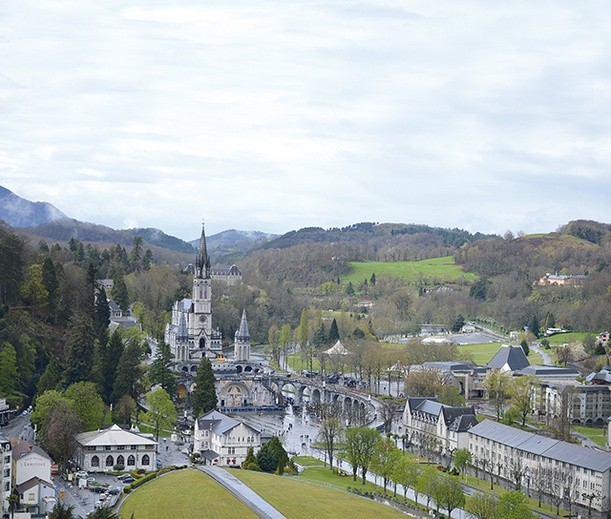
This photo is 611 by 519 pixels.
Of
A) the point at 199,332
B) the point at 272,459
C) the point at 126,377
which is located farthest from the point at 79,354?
the point at 199,332

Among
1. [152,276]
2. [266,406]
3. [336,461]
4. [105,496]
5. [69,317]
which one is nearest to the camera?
[105,496]

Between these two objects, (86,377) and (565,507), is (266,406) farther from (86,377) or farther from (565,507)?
(565,507)

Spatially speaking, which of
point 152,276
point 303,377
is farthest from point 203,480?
point 152,276

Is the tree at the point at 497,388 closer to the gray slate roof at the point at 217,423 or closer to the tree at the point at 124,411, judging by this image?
the gray slate roof at the point at 217,423

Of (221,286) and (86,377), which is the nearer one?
(86,377)

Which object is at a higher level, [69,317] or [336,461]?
[69,317]

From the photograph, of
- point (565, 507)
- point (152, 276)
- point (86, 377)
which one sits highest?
point (152, 276)

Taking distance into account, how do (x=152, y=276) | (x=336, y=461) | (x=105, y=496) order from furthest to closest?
(x=152, y=276) → (x=336, y=461) → (x=105, y=496)
